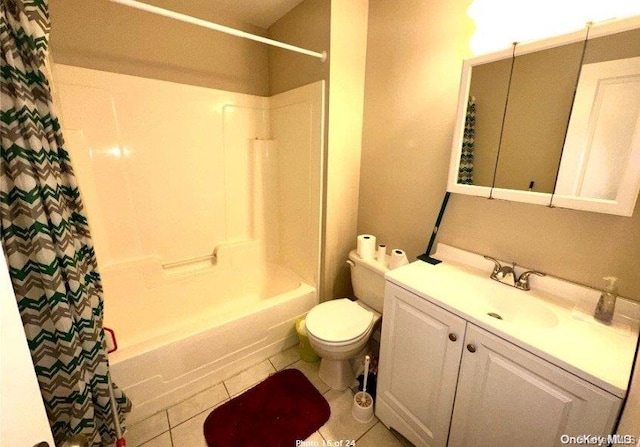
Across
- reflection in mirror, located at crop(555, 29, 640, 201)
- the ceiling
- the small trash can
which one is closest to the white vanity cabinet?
the small trash can

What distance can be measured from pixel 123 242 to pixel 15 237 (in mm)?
1102

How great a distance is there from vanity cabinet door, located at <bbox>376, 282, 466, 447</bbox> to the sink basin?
0.72ft

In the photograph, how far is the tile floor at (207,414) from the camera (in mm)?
1359

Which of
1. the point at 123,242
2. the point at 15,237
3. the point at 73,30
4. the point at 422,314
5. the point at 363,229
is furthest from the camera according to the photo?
the point at 363,229

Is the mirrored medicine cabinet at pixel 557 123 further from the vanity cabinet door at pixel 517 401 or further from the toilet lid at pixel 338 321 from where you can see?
the toilet lid at pixel 338 321

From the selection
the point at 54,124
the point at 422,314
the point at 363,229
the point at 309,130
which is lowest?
the point at 422,314

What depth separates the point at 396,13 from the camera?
62.2 inches

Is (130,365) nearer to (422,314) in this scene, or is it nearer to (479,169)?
(422,314)

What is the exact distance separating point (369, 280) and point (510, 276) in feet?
2.42

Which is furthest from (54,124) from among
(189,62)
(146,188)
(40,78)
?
(189,62)

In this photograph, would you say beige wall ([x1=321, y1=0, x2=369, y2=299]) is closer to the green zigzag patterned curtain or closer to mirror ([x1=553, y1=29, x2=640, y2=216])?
mirror ([x1=553, y1=29, x2=640, y2=216])

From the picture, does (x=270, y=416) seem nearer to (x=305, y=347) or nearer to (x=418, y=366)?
(x=305, y=347)

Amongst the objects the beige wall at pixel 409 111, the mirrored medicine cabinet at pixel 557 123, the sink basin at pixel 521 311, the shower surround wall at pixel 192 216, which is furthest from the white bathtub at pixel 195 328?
the mirrored medicine cabinet at pixel 557 123

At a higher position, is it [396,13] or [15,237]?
[396,13]
